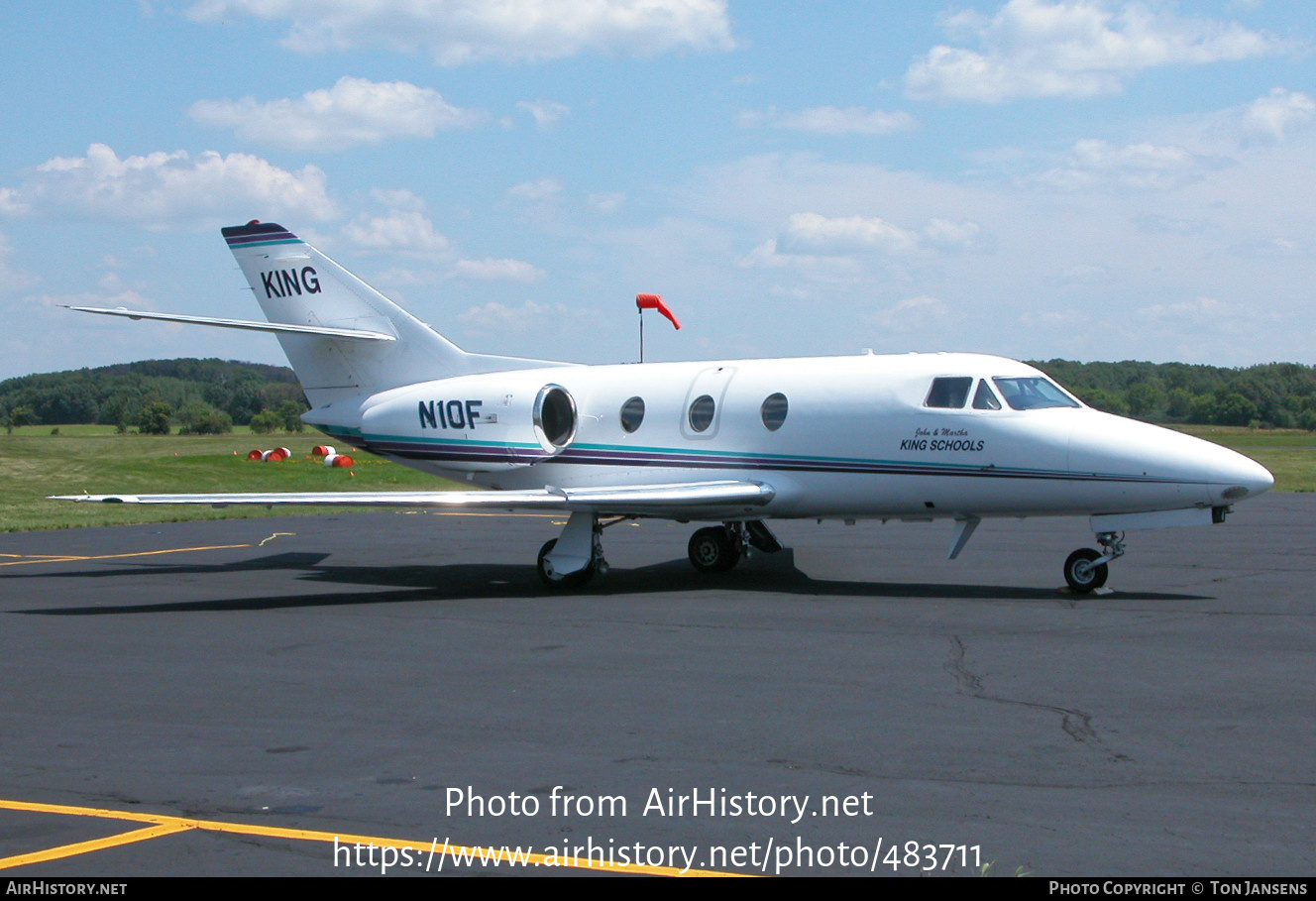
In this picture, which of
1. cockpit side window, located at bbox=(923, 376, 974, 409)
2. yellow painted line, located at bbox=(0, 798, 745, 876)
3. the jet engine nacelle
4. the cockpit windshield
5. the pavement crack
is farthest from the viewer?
the jet engine nacelle

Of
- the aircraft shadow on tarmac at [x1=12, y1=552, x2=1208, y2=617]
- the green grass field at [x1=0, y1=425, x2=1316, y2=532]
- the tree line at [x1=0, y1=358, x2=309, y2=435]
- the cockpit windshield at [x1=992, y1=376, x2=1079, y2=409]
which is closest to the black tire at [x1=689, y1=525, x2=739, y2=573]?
the aircraft shadow on tarmac at [x1=12, y1=552, x2=1208, y2=617]

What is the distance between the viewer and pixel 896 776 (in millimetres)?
6777

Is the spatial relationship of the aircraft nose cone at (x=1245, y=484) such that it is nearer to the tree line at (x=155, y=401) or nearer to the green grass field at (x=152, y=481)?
the green grass field at (x=152, y=481)

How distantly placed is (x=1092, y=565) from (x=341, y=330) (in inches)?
443

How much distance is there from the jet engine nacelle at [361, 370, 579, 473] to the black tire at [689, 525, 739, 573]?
2.33 m

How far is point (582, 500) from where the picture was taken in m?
15.5

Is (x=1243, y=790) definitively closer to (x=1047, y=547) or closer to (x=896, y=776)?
(x=896, y=776)

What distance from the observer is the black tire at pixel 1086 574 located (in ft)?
46.6

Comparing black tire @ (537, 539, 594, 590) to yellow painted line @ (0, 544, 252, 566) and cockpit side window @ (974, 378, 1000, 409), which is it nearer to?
cockpit side window @ (974, 378, 1000, 409)

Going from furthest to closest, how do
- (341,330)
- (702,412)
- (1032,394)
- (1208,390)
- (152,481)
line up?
(1208,390) < (152,481) < (341,330) < (702,412) < (1032,394)

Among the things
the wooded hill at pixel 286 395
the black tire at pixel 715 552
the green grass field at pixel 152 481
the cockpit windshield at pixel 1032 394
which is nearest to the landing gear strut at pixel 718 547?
the black tire at pixel 715 552

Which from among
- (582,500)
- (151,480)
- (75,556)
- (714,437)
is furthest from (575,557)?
(151,480)

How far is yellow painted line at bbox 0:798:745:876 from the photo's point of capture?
5363mm

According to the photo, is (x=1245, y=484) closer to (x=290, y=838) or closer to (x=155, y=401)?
(x=290, y=838)
